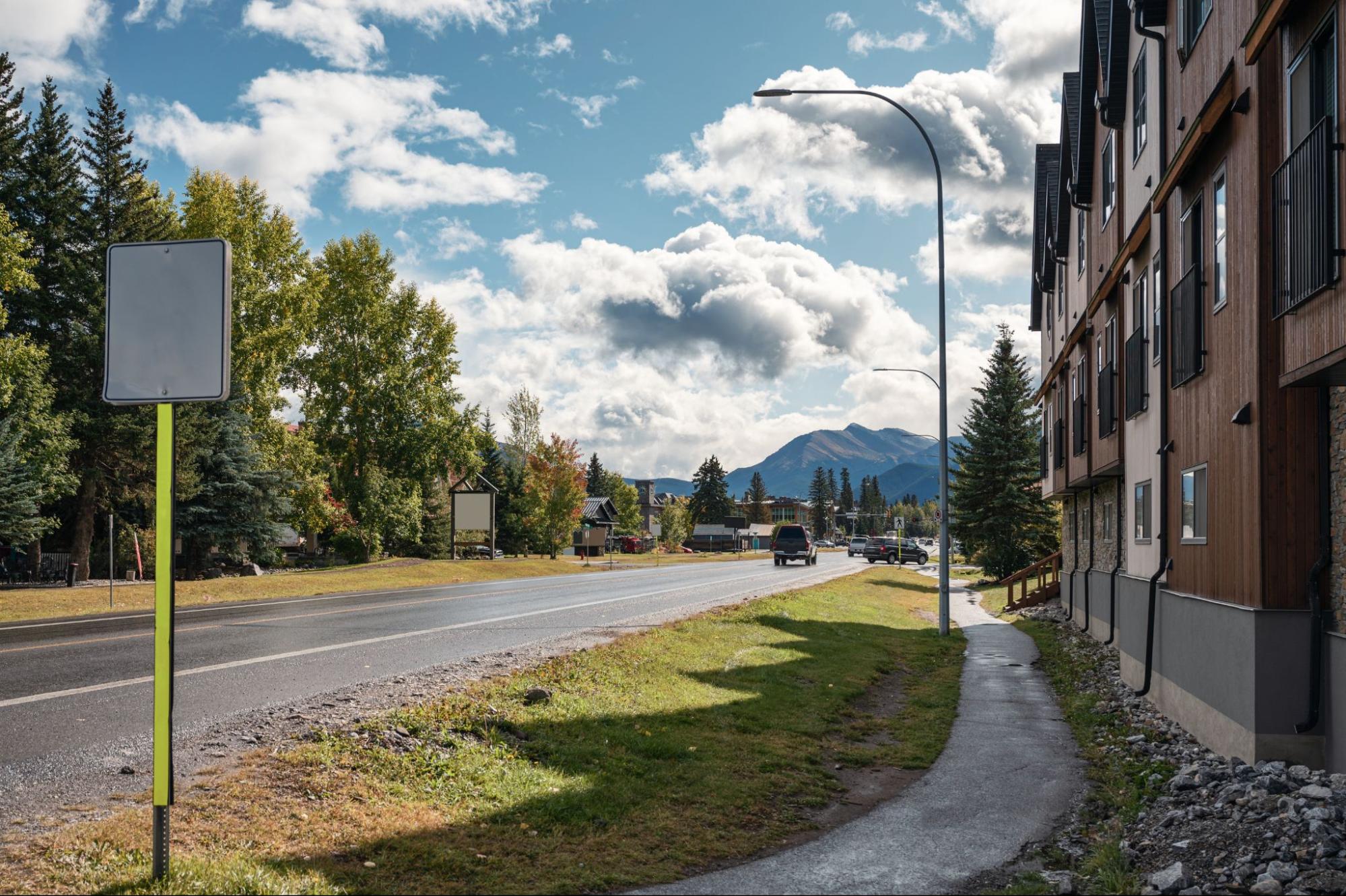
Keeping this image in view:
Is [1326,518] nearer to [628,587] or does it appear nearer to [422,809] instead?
[422,809]

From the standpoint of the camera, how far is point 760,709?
37.8 feet

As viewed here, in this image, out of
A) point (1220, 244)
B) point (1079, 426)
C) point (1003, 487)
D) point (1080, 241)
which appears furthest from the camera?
point (1003, 487)

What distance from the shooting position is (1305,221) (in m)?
8.10

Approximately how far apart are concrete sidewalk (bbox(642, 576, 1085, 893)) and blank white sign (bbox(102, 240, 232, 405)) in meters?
3.89

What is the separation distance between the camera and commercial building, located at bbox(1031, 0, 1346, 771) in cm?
832

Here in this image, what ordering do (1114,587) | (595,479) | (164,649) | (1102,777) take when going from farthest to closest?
(595,479), (1114,587), (1102,777), (164,649)

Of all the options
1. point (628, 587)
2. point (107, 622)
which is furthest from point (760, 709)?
point (628, 587)

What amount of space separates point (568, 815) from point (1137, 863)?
12.4ft

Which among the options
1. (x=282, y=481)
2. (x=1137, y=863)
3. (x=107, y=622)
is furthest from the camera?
(x=282, y=481)

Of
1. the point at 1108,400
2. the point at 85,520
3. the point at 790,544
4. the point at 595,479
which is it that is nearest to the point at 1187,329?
the point at 1108,400

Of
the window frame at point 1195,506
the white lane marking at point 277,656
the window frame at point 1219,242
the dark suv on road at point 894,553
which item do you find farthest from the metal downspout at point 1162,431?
the dark suv on road at point 894,553

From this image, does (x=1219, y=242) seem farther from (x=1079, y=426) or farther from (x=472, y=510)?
(x=472, y=510)

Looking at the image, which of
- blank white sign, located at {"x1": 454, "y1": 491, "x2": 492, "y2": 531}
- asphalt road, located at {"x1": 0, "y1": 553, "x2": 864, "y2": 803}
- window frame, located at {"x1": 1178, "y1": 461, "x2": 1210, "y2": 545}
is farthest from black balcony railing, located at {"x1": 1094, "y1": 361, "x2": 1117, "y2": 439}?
blank white sign, located at {"x1": 454, "y1": 491, "x2": 492, "y2": 531}

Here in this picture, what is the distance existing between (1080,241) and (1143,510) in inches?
413
